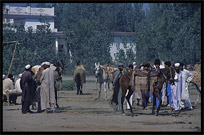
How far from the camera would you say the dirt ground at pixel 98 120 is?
577 inches

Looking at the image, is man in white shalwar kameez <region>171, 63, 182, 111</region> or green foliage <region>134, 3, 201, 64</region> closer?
man in white shalwar kameez <region>171, 63, 182, 111</region>

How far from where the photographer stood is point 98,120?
54.9 feet

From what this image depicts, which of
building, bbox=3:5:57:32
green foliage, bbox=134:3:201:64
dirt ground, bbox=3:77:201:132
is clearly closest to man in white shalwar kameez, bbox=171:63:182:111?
dirt ground, bbox=3:77:201:132

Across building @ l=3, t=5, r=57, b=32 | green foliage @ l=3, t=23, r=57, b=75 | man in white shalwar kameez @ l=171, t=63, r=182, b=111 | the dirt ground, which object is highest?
building @ l=3, t=5, r=57, b=32

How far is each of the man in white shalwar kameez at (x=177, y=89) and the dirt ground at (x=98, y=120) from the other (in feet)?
1.14

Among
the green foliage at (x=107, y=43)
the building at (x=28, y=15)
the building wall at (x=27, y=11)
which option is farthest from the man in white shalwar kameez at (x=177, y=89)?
the building wall at (x=27, y=11)

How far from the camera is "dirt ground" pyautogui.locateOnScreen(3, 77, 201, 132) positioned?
577 inches

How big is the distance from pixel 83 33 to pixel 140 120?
42071 millimetres

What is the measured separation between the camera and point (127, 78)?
18859 mm

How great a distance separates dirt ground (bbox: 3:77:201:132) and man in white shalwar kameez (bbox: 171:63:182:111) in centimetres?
35

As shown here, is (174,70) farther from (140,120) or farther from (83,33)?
(83,33)

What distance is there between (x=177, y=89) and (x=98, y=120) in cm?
486

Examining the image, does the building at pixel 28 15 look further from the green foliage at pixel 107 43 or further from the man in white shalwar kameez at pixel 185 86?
the man in white shalwar kameez at pixel 185 86

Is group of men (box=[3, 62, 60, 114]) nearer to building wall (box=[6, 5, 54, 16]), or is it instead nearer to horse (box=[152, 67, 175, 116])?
A: horse (box=[152, 67, 175, 116])
